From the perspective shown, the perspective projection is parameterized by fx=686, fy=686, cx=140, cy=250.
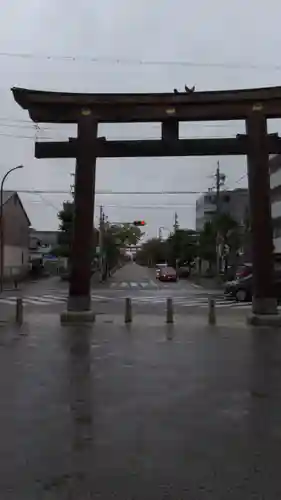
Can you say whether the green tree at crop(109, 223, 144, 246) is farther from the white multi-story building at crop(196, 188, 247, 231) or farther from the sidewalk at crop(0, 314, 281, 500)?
the sidewalk at crop(0, 314, 281, 500)

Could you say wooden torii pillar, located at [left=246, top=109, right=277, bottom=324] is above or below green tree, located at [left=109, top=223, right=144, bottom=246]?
below

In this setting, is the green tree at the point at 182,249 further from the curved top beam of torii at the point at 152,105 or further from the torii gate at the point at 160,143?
the curved top beam of torii at the point at 152,105

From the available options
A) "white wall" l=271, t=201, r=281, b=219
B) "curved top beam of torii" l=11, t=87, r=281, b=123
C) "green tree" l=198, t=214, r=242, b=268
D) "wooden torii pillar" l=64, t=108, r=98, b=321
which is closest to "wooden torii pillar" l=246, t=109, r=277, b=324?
"curved top beam of torii" l=11, t=87, r=281, b=123

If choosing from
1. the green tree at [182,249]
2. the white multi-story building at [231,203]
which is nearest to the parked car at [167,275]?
the green tree at [182,249]

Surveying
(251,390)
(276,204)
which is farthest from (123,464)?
(276,204)

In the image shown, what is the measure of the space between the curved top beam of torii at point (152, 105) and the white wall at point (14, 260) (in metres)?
48.7

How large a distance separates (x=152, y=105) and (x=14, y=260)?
55497 millimetres

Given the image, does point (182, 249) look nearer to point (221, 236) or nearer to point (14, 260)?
point (14, 260)

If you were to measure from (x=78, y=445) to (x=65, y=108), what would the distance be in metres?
15.6

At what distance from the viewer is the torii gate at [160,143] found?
20125mm

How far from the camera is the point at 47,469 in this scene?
579cm

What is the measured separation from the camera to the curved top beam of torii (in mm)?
20297

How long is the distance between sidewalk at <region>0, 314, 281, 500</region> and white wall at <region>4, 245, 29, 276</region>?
55524 mm

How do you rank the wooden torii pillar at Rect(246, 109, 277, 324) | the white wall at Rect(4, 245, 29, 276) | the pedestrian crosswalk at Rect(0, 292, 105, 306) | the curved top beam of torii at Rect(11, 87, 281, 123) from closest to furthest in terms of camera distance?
the wooden torii pillar at Rect(246, 109, 277, 324)
the curved top beam of torii at Rect(11, 87, 281, 123)
the pedestrian crosswalk at Rect(0, 292, 105, 306)
the white wall at Rect(4, 245, 29, 276)
